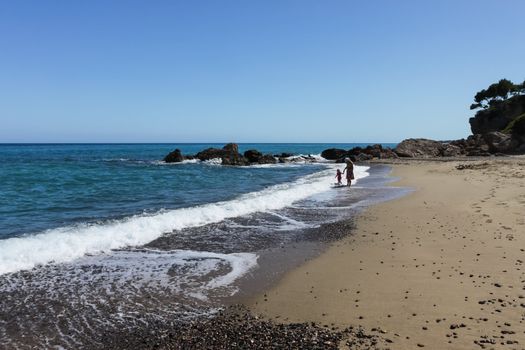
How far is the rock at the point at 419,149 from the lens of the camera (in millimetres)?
58562

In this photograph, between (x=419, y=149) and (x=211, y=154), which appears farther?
(x=419, y=149)

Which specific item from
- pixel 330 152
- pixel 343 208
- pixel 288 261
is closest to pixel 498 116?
pixel 330 152

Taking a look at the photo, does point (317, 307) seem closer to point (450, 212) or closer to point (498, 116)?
point (450, 212)

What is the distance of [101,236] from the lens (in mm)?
11000

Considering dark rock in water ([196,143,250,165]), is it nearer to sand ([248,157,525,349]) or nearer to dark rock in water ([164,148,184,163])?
dark rock in water ([164,148,184,163])

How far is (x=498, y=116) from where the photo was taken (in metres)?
75.3

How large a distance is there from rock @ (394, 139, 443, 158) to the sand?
47.8 metres

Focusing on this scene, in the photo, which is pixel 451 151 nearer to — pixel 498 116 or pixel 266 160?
pixel 498 116

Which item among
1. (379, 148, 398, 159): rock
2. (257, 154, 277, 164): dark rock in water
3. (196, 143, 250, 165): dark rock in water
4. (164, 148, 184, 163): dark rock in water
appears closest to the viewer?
(196, 143, 250, 165): dark rock in water

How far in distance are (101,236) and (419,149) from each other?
56.2 metres

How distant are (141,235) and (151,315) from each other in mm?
5531

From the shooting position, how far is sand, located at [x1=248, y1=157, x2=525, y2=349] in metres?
5.30

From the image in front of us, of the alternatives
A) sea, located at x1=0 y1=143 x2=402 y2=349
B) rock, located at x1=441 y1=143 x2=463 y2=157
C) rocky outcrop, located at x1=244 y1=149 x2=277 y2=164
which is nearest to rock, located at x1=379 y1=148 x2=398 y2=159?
rock, located at x1=441 y1=143 x2=463 y2=157

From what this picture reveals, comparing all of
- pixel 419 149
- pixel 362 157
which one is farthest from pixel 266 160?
pixel 419 149
